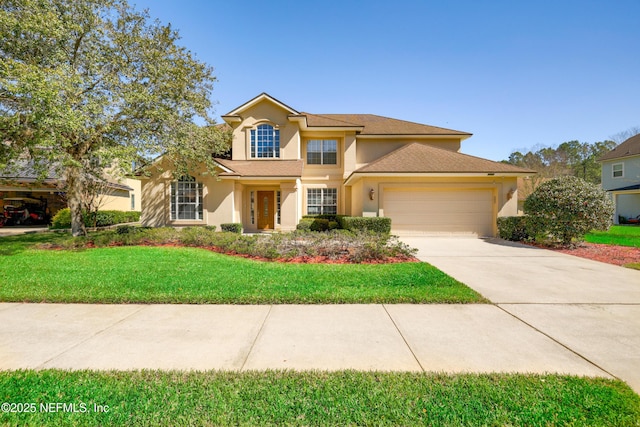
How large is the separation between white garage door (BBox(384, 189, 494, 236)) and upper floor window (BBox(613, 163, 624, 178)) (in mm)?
22241

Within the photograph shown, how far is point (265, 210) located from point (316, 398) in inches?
595

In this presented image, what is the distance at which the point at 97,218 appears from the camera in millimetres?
19047

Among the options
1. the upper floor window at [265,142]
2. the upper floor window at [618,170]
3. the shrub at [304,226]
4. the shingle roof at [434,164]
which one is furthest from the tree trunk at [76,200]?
the upper floor window at [618,170]

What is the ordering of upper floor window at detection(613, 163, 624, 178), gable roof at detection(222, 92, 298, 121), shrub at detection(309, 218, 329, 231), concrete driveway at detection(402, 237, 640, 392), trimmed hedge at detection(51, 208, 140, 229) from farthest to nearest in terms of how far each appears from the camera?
1. upper floor window at detection(613, 163, 624, 178)
2. trimmed hedge at detection(51, 208, 140, 229)
3. gable roof at detection(222, 92, 298, 121)
4. shrub at detection(309, 218, 329, 231)
5. concrete driveway at detection(402, 237, 640, 392)

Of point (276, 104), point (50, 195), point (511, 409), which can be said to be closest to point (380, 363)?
point (511, 409)

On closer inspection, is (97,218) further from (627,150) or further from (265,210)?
(627,150)

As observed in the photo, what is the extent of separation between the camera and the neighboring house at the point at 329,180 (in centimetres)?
1390

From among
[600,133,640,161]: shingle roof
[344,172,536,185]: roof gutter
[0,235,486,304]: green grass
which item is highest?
[600,133,640,161]: shingle roof

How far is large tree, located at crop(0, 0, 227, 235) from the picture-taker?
8.35 m

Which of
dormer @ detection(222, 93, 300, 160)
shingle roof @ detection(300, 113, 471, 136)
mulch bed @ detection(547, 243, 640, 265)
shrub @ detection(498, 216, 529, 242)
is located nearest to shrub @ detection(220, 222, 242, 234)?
dormer @ detection(222, 93, 300, 160)

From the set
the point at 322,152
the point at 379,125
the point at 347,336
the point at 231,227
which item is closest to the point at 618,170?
the point at 379,125

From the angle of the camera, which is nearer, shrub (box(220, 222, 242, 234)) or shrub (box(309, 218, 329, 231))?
shrub (box(220, 222, 242, 234))

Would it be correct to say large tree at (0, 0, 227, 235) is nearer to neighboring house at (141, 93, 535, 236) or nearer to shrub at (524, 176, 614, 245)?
neighboring house at (141, 93, 535, 236)

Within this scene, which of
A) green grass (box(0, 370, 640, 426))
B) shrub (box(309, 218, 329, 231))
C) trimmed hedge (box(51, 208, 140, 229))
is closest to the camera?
green grass (box(0, 370, 640, 426))
